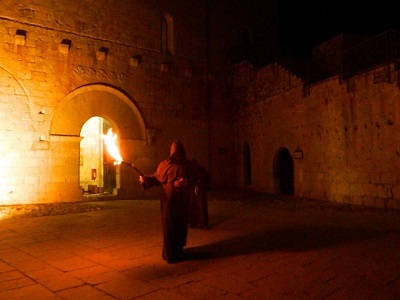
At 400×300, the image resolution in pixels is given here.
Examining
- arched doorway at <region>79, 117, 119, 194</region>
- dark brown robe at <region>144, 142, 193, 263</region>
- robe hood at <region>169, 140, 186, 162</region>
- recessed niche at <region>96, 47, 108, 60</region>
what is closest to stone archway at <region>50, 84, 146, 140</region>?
recessed niche at <region>96, 47, 108, 60</region>

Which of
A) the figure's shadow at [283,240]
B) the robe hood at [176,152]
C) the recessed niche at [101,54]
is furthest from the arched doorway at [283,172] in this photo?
the robe hood at [176,152]

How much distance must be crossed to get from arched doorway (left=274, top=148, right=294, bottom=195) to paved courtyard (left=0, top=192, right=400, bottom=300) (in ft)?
17.6

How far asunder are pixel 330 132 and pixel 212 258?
7901mm

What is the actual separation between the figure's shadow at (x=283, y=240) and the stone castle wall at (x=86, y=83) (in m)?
7.76

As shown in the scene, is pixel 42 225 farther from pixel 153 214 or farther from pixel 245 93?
pixel 245 93

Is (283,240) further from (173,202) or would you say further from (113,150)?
(113,150)

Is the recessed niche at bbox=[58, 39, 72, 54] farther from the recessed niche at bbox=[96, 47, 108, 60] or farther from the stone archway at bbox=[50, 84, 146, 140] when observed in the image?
the stone archway at bbox=[50, 84, 146, 140]

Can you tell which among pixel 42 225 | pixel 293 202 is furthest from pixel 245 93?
pixel 42 225

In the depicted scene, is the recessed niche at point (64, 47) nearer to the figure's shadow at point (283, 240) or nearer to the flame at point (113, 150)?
the flame at point (113, 150)

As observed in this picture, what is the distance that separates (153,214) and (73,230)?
7.59 ft

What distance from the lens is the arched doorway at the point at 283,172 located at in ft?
44.7

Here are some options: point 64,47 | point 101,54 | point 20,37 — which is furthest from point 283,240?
point 20,37

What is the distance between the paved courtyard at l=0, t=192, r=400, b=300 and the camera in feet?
11.6

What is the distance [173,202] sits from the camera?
466 centimetres
